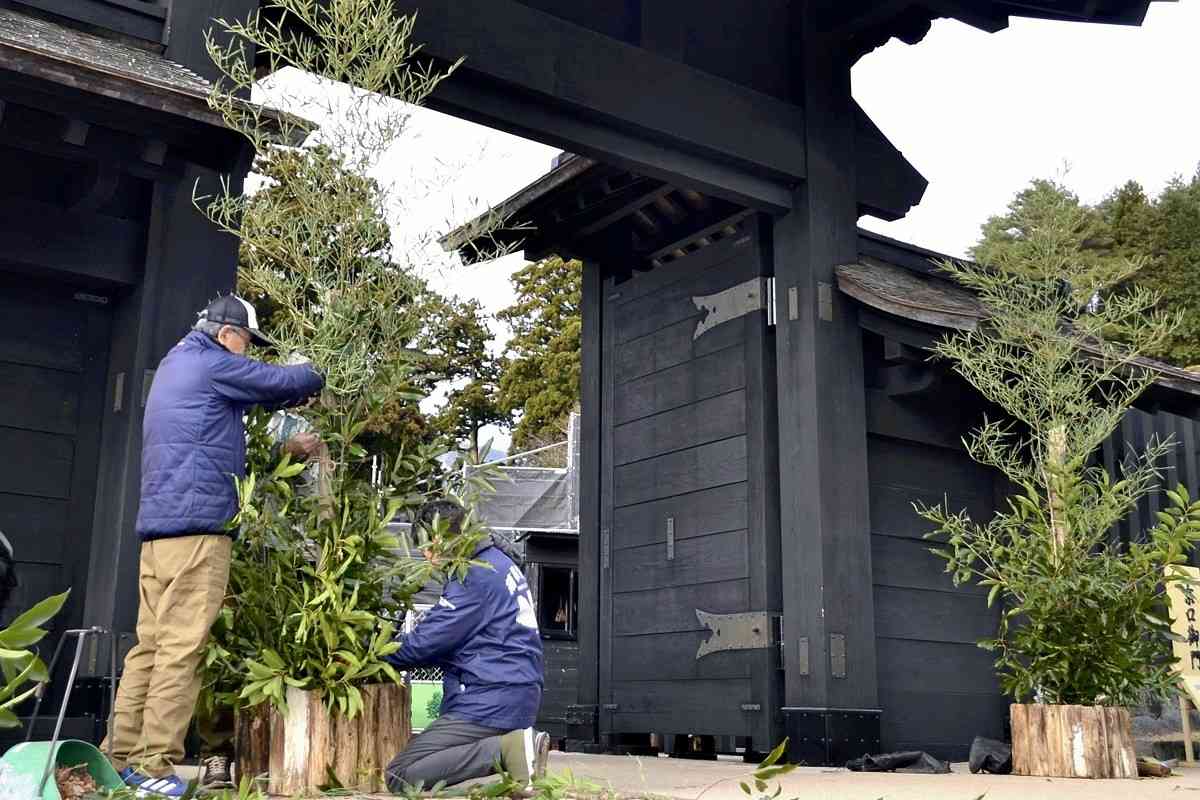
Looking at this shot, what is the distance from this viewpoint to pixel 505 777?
3336 millimetres

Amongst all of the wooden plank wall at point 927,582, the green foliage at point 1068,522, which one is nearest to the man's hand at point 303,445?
the green foliage at point 1068,522

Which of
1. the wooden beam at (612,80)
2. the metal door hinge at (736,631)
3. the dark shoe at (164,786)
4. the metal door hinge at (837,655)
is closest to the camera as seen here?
the dark shoe at (164,786)

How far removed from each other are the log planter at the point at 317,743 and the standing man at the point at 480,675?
8 centimetres

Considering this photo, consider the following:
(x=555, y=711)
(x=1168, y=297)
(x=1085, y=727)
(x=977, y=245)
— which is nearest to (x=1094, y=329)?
(x=1085, y=727)

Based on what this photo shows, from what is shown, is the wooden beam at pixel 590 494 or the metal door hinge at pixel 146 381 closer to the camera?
the metal door hinge at pixel 146 381

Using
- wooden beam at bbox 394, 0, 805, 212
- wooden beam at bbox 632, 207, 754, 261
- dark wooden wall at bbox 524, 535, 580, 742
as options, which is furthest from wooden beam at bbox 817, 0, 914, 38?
dark wooden wall at bbox 524, 535, 580, 742

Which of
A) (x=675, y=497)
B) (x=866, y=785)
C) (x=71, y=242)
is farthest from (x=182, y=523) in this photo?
(x=675, y=497)

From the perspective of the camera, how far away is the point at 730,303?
21.8 feet

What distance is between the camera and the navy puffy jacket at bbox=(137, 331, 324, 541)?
3.50 meters

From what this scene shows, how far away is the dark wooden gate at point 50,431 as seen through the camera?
463 cm

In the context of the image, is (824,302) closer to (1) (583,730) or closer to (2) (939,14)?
(2) (939,14)

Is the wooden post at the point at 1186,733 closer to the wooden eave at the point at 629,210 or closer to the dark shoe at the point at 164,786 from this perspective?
the wooden eave at the point at 629,210

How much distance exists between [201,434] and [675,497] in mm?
3724

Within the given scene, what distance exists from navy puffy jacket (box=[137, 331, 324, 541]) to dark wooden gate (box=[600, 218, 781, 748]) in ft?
10.8
